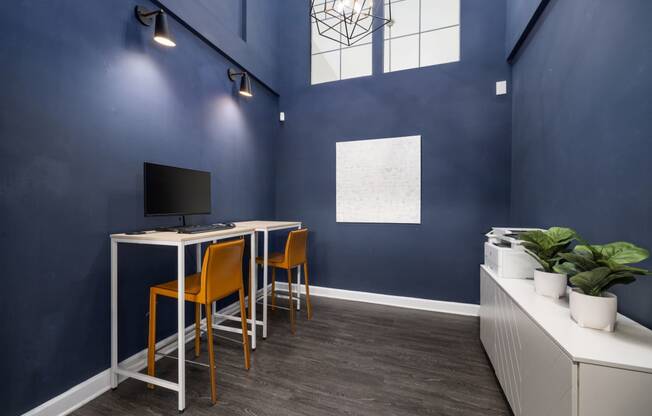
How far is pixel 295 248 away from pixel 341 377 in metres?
1.28

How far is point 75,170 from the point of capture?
5.55ft

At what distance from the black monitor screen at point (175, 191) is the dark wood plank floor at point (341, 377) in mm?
1225

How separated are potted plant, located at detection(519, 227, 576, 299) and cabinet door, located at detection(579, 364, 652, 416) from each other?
0.70 metres

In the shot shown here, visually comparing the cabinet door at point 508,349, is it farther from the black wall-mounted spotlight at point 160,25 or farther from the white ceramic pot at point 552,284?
the black wall-mounted spotlight at point 160,25

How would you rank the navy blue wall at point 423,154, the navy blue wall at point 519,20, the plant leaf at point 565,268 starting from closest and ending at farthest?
the plant leaf at point 565,268 < the navy blue wall at point 519,20 < the navy blue wall at point 423,154

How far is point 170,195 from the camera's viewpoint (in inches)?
83.8

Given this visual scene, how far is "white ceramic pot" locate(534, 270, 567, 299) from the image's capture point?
1517 mm

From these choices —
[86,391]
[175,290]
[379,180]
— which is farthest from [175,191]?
[379,180]

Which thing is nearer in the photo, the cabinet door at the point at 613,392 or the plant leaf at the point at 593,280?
the cabinet door at the point at 613,392

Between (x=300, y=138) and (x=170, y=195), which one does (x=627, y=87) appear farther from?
(x=300, y=138)

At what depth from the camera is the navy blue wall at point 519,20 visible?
89.0 inches

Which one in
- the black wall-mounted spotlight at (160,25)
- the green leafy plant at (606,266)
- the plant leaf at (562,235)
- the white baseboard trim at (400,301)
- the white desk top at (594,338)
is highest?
the black wall-mounted spotlight at (160,25)

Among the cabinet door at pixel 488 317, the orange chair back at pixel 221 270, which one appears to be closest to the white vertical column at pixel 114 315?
the orange chair back at pixel 221 270

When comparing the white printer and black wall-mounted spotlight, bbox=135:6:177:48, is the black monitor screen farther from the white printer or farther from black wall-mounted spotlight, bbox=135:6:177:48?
the white printer
